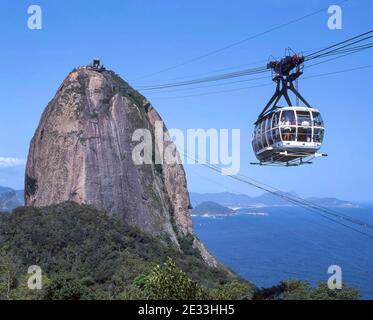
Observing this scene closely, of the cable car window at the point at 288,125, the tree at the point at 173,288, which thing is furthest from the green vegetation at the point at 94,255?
the cable car window at the point at 288,125

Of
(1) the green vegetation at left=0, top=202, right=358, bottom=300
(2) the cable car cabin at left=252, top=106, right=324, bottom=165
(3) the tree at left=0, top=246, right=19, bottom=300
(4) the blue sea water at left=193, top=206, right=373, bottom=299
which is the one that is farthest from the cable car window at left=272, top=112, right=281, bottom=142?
(4) the blue sea water at left=193, top=206, right=373, bottom=299

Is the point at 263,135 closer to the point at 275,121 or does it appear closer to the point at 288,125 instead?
the point at 275,121

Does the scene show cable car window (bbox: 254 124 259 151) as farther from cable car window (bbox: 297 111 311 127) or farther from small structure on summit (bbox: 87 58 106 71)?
small structure on summit (bbox: 87 58 106 71)

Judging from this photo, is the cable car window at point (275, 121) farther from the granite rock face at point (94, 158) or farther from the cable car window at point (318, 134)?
the granite rock face at point (94, 158)

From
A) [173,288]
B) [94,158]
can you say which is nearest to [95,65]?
[94,158]
